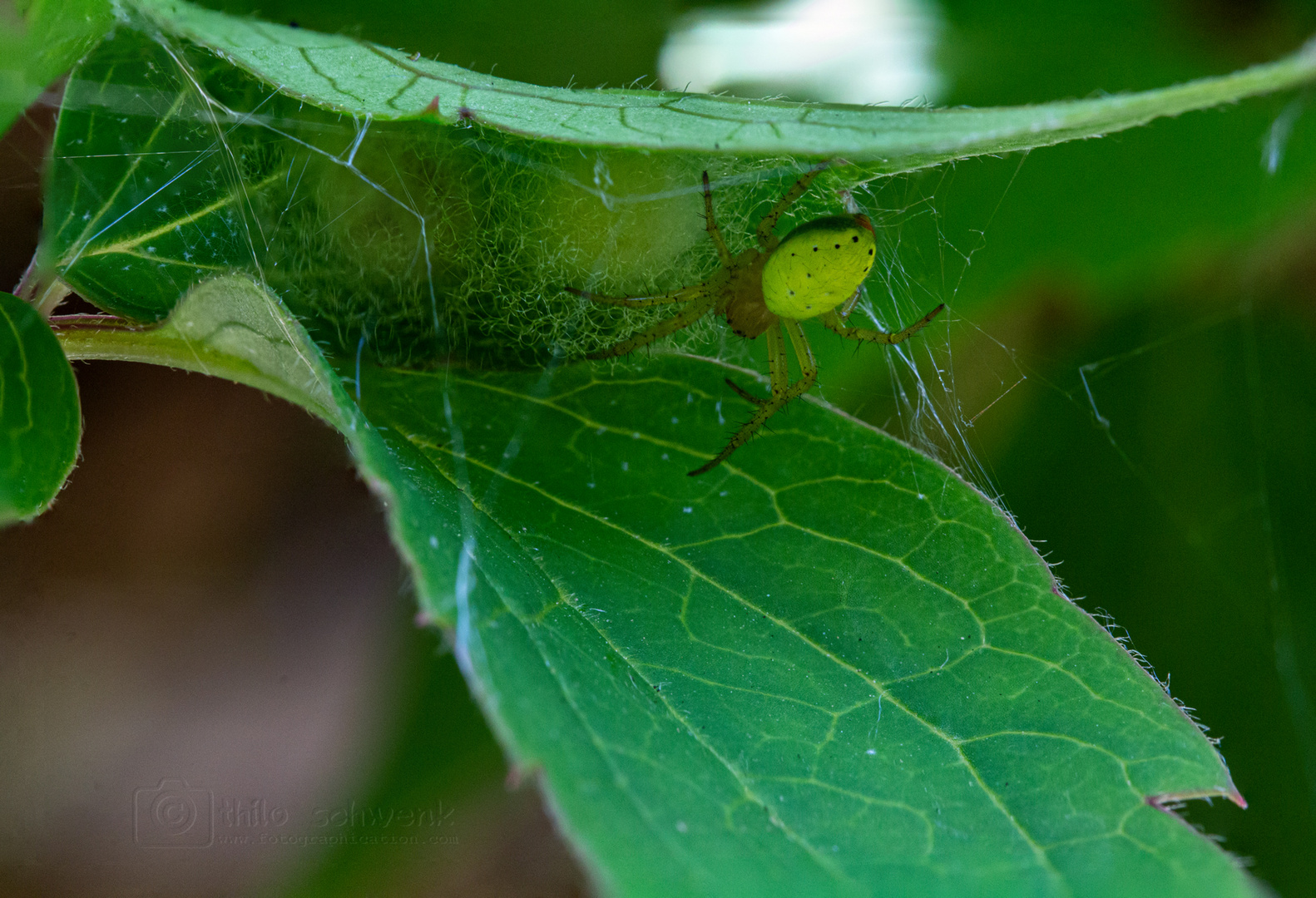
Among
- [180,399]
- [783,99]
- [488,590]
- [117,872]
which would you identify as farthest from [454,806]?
[783,99]

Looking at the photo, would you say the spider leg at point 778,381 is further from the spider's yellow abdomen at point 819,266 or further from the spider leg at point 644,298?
the spider leg at point 644,298

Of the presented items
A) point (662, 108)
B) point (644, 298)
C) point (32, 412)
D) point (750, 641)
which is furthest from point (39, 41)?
point (750, 641)

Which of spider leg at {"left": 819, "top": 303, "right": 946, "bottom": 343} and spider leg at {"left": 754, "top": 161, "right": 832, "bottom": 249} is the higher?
spider leg at {"left": 754, "top": 161, "right": 832, "bottom": 249}

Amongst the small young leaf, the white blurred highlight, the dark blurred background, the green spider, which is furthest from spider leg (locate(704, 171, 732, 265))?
the white blurred highlight

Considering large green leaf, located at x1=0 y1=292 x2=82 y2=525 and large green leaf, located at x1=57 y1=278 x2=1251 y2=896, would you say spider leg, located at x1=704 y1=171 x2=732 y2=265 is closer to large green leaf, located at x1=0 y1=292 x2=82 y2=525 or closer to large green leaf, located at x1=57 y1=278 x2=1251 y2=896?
large green leaf, located at x1=57 y1=278 x2=1251 y2=896

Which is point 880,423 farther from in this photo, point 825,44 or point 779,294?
point 825,44

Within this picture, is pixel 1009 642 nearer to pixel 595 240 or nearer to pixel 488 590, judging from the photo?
pixel 488 590
